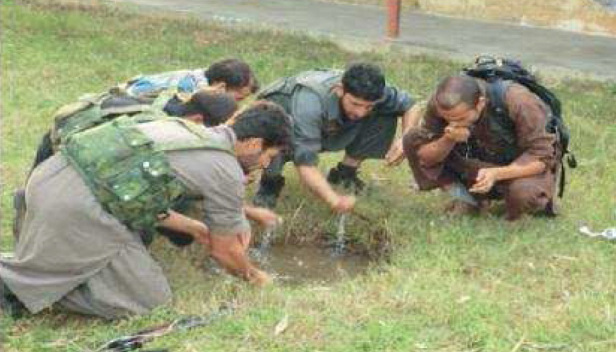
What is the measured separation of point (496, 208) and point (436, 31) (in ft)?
18.1

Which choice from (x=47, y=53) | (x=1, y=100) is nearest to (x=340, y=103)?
(x=1, y=100)

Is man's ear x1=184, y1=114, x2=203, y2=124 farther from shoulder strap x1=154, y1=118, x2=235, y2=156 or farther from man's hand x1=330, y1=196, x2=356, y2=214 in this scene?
man's hand x1=330, y1=196, x2=356, y2=214

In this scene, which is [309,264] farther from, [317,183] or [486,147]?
[486,147]

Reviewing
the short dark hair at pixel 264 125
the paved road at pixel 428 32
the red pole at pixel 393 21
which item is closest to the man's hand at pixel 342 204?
the short dark hair at pixel 264 125

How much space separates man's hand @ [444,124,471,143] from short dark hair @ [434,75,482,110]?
15cm

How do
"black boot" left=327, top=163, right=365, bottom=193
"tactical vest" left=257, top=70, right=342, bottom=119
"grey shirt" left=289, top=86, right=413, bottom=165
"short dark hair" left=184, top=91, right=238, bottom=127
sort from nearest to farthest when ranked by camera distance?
"short dark hair" left=184, top=91, right=238, bottom=127, "grey shirt" left=289, top=86, right=413, bottom=165, "tactical vest" left=257, top=70, right=342, bottom=119, "black boot" left=327, top=163, right=365, bottom=193

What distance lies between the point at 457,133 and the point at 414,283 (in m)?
0.93

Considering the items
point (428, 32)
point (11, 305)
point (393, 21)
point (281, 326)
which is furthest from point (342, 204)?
point (428, 32)

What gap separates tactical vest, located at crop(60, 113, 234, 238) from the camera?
13.2 ft

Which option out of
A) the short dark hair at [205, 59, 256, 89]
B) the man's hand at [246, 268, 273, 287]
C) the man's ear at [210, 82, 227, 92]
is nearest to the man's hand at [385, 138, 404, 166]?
the short dark hair at [205, 59, 256, 89]

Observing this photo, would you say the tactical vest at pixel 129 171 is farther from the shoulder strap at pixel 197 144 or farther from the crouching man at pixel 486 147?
the crouching man at pixel 486 147

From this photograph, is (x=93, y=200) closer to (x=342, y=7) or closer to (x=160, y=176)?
(x=160, y=176)

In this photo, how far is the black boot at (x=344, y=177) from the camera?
20.2 ft

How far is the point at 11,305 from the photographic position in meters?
4.26
